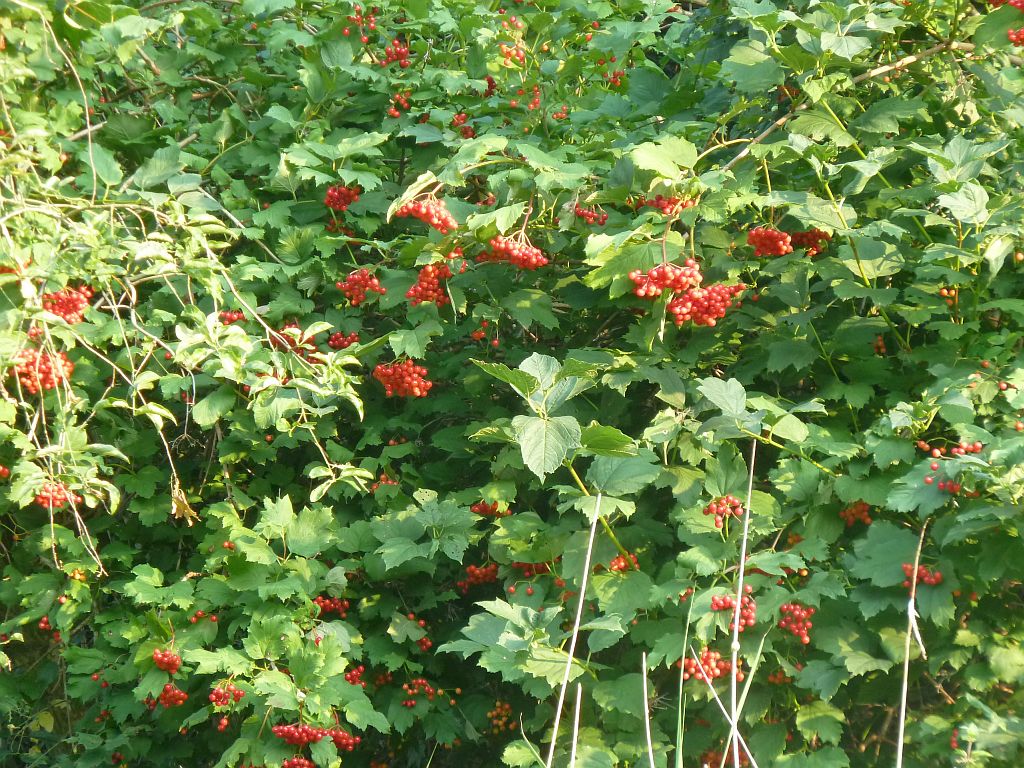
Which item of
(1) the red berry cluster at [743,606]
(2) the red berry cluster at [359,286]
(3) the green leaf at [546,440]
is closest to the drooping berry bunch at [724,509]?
(1) the red berry cluster at [743,606]

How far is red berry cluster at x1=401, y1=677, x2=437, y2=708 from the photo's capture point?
3.25m

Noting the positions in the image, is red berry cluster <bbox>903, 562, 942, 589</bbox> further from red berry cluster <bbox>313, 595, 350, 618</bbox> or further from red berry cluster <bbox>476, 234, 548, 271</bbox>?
red berry cluster <bbox>313, 595, 350, 618</bbox>

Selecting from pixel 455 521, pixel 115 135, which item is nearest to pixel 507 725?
pixel 455 521

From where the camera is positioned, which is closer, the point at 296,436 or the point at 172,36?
the point at 296,436

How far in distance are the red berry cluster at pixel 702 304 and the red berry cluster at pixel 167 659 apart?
1710 millimetres

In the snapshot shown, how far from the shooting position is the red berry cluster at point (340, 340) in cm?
341

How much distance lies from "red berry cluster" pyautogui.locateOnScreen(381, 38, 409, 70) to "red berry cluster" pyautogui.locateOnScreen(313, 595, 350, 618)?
180 cm

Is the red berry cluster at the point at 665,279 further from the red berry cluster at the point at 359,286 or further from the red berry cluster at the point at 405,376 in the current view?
the red berry cluster at the point at 359,286

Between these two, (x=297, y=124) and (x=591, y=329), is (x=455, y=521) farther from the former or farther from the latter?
(x=297, y=124)

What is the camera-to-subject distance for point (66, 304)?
10.2ft

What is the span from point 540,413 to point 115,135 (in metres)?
2.11

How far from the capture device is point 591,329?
346cm

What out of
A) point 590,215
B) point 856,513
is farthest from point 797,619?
point 590,215

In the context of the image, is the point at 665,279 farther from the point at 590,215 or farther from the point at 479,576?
the point at 479,576
